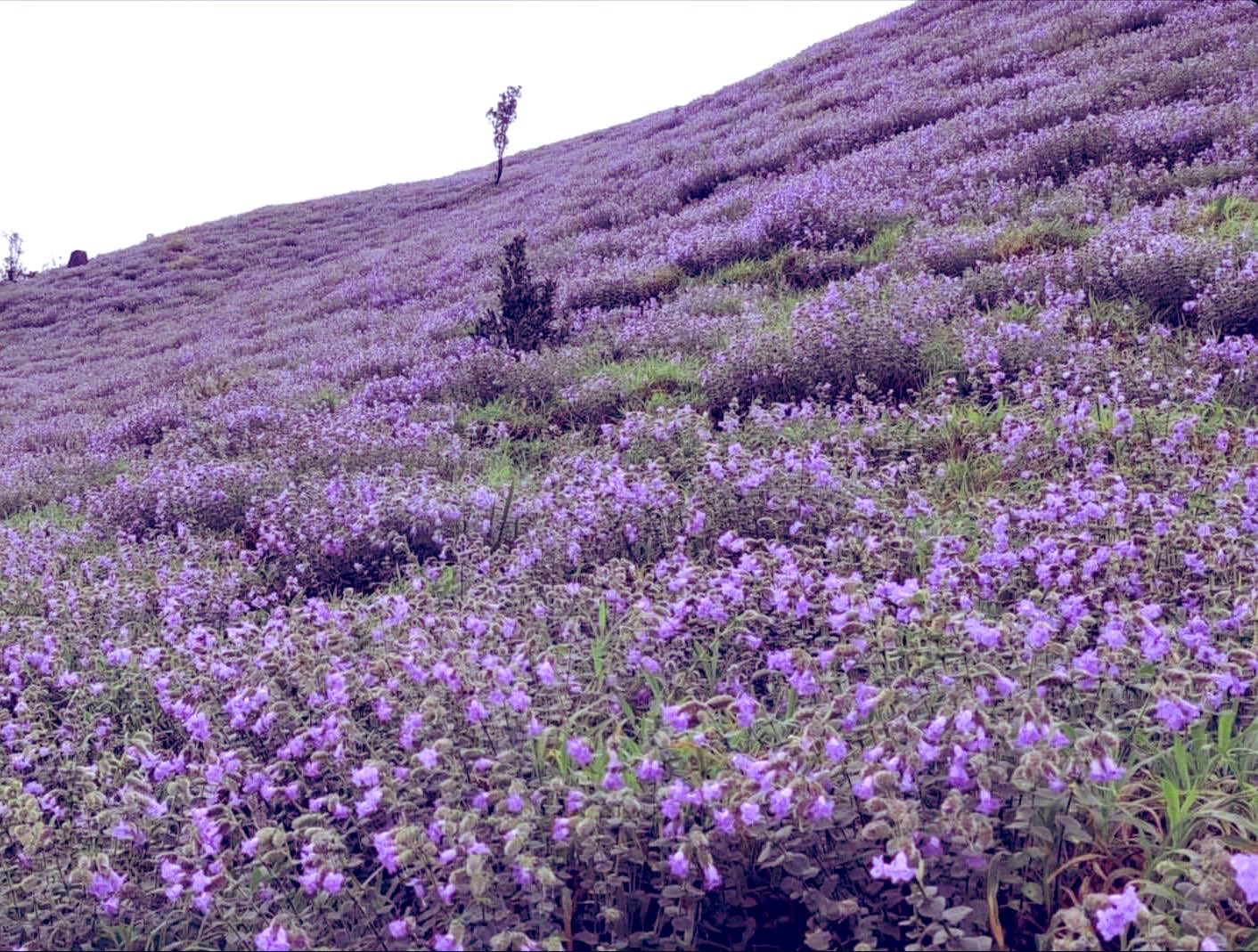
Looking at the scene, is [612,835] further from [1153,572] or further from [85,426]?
[85,426]

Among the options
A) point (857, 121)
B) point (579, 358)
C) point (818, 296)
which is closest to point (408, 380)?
point (579, 358)

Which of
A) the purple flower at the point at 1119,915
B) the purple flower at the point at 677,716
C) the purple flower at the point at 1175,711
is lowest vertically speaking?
the purple flower at the point at 1119,915

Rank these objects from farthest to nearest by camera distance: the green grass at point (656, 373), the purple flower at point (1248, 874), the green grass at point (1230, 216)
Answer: the green grass at point (656, 373)
the green grass at point (1230, 216)
the purple flower at point (1248, 874)

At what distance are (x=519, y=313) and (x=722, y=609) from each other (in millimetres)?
6962

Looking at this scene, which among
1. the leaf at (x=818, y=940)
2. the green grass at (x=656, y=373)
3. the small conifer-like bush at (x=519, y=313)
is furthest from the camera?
the small conifer-like bush at (x=519, y=313)

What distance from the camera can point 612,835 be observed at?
217 cm

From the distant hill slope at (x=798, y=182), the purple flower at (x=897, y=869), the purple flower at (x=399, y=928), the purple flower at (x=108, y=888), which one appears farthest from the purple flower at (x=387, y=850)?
the distant hill slope at (x=798, y=182)

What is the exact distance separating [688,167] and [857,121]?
309 cm

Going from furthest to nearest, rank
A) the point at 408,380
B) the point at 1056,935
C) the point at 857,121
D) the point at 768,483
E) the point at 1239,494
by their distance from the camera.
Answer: the point at 857,121, the point at 408,380, the point at 768,483, the point at 1239,494, the point at 1056,935

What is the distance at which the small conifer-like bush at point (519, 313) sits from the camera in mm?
9289

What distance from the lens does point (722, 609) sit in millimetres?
2867

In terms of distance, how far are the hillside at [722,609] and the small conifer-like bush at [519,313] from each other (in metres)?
0.32

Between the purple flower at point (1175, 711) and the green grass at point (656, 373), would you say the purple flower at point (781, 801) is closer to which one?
the purple flower at point (1175, 711)

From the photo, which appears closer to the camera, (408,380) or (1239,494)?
(1239,494)
